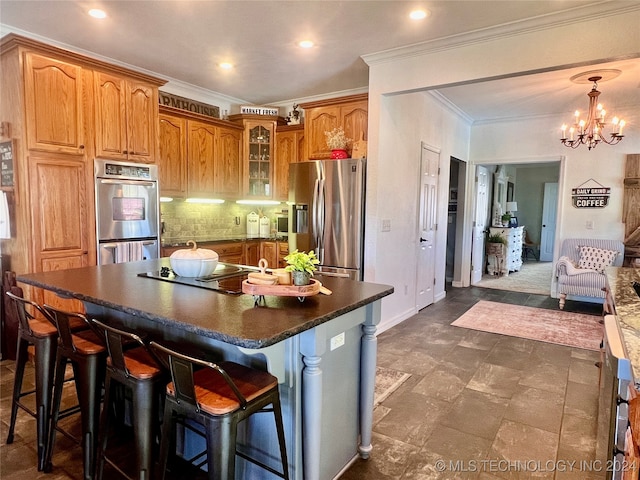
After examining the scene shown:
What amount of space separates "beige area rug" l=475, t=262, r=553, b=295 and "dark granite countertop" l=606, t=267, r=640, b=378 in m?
3.59

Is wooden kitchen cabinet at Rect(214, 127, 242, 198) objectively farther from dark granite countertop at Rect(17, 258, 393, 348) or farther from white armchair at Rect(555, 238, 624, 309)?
white armchair at Rect(555, 238, 624, 309)

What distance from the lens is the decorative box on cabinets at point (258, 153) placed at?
529 centimetres

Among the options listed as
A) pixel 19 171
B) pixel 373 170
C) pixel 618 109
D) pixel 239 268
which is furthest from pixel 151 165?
pixel 618 109

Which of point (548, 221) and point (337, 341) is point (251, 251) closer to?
point (337, 341)

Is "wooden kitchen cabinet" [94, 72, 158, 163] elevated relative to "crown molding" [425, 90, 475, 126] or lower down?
lower down

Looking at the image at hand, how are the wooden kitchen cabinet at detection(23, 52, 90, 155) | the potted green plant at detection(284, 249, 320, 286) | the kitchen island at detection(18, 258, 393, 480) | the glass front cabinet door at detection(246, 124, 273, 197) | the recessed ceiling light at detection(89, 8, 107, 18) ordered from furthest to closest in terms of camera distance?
the glass front cabinet door at detection(246, 124, 273, 197) < the wooden kitchen cabinet at detection(23, 52, 90, 155) < the recessed ceiling light at detection(89, 8, 107, 18) < the potted green plant at detection(284, 249, 320, 286) < the kitchen island at detection(18, 258, 393, 480)

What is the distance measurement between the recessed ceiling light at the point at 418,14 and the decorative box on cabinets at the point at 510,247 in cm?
592

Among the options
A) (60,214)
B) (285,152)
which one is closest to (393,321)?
(285,152)

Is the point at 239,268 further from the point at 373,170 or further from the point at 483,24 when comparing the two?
the point at 483,24

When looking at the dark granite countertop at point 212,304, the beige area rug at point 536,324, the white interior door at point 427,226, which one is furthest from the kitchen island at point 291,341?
the white interior door at point 427,226

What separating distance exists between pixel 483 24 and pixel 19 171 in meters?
3.73

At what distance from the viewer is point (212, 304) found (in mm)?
1685

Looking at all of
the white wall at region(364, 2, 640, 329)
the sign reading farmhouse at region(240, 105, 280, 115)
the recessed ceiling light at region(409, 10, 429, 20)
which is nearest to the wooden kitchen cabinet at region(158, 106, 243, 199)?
the sign reading farmhouse at region(240, 105, 280, 115)

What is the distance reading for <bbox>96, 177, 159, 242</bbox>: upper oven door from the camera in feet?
11.3
